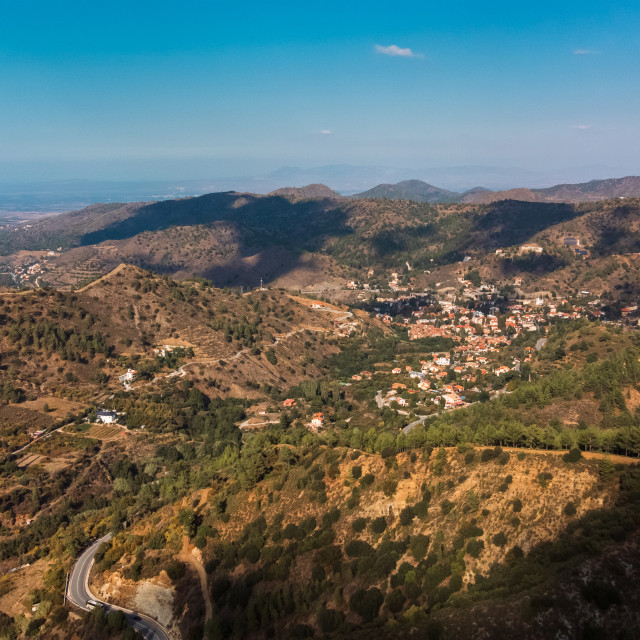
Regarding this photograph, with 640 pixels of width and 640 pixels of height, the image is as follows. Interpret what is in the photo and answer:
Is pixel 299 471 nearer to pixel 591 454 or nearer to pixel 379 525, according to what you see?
pixel 379 525

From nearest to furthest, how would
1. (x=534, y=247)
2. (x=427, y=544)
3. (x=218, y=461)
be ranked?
1. (x=427, y=544)
2. (x=218, y=461)
3. (x=534, y=247)

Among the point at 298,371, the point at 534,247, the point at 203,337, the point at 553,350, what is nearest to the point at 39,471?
the point at 203,337

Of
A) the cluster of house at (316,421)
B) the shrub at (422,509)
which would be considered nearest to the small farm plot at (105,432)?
the cluster of house at (316,421)

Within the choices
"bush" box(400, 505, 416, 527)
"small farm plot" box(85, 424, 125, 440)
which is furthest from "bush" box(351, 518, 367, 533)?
"small farm plot" box(85, 424, 125, 440)

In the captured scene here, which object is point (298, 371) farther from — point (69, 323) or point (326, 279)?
point (326, 279)

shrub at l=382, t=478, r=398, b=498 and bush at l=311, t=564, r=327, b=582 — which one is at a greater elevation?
shrub at l=382, t=478, r=398, b=498

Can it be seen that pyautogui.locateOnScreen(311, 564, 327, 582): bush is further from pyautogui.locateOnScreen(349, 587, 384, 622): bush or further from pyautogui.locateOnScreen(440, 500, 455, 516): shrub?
pyautogui.locateOnScreen(440, 500, 455, 516): shrub

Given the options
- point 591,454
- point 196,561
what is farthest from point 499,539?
point 196,561
